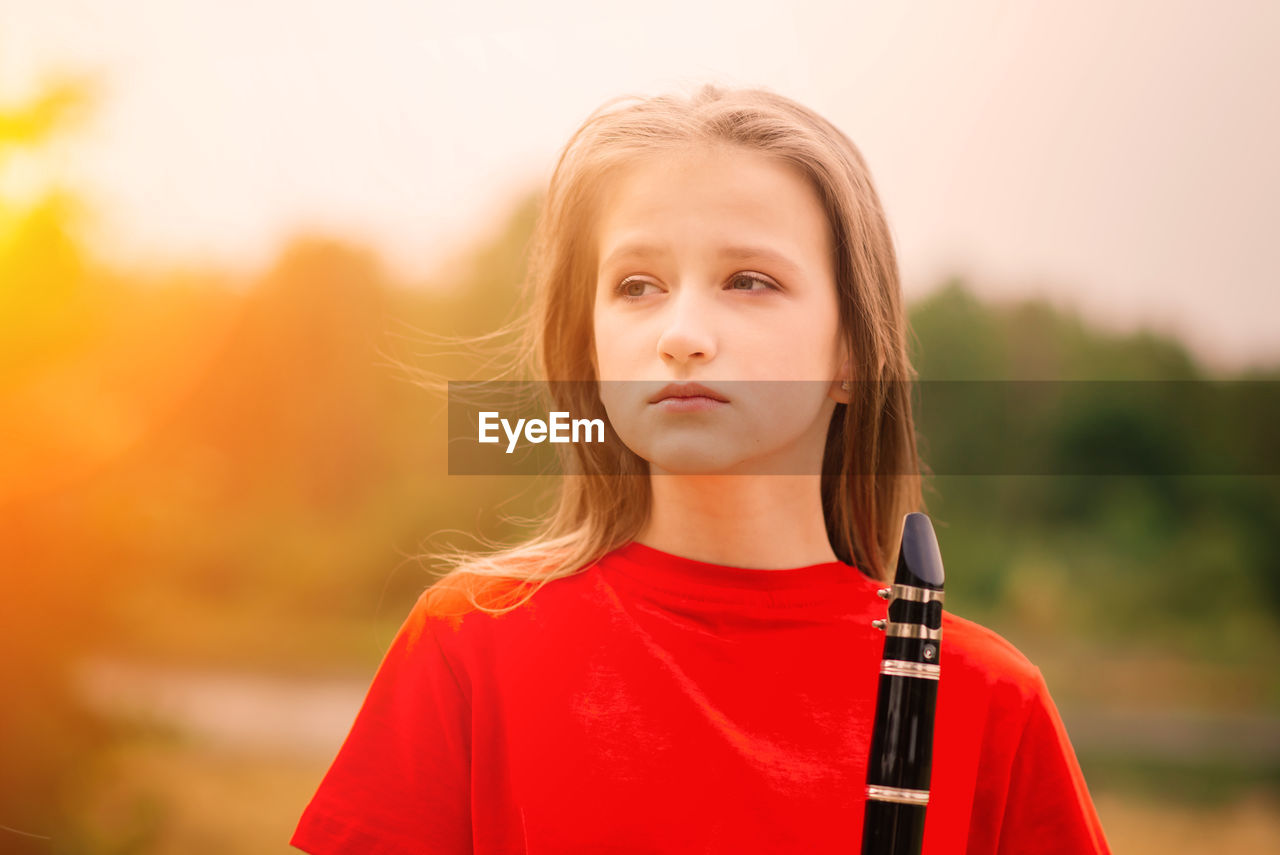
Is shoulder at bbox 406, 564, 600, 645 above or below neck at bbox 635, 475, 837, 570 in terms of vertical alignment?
below

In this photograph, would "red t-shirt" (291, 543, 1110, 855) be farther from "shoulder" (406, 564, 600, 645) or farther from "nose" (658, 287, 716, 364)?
"nose" (658, 287, 716, 364)

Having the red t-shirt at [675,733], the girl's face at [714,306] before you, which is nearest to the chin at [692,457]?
the girl's face at [714,306]

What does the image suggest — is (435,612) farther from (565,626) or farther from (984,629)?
(984,629)

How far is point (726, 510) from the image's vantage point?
3.74 feet

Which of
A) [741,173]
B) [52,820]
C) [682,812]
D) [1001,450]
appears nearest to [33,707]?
[52,820]

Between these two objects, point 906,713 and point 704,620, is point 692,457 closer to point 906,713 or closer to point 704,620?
point 704,620

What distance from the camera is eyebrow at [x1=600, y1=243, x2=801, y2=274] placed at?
1.04m

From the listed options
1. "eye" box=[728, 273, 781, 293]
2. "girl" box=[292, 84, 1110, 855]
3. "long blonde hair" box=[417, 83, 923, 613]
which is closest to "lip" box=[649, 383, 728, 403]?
"girl" box=[292, 84, 1110, 855]

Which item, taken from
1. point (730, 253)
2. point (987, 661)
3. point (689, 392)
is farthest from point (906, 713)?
point (730, 253)

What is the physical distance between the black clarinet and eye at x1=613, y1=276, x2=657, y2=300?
36 centimetres

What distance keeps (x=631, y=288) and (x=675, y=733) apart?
445mm

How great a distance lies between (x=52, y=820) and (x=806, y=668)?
8.20ft

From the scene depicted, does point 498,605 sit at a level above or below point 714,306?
below

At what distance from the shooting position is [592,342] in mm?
1258
